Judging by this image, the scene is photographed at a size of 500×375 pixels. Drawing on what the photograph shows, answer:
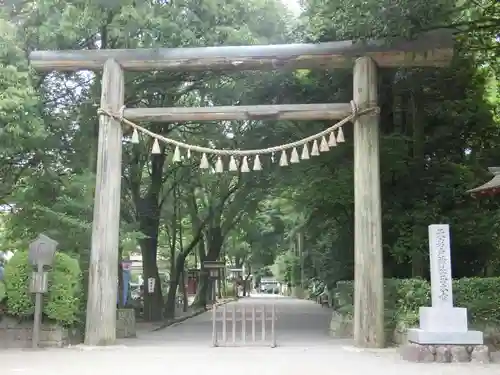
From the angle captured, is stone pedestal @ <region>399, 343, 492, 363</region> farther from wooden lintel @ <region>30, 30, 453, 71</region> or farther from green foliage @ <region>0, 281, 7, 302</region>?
green foliage @ <region>0, 281, 7, 302</region>

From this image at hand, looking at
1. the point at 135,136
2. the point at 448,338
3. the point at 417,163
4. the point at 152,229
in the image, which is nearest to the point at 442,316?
the point at 448,338

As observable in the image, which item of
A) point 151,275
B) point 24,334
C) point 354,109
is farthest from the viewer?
point 151,275

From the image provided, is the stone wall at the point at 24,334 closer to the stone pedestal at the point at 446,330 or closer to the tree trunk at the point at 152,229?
the stone pedestal at the point at 446,330

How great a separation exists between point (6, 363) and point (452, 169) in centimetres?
1186

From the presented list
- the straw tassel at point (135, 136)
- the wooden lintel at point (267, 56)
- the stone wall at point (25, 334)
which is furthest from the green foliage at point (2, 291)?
the wooden lintel at point (267, 56)

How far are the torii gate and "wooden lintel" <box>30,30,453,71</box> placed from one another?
0.07ft

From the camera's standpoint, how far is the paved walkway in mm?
9273

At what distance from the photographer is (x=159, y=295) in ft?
74.0

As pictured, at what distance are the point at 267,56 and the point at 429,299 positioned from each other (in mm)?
6376

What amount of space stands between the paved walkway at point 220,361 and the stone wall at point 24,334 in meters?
0.61

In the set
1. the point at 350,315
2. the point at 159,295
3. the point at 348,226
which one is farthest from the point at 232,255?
the point at 350,315

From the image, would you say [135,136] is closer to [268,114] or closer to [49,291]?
[268,114]

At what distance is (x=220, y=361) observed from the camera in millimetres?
10422

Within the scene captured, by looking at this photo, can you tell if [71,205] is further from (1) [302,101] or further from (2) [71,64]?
(1) [302,101]
